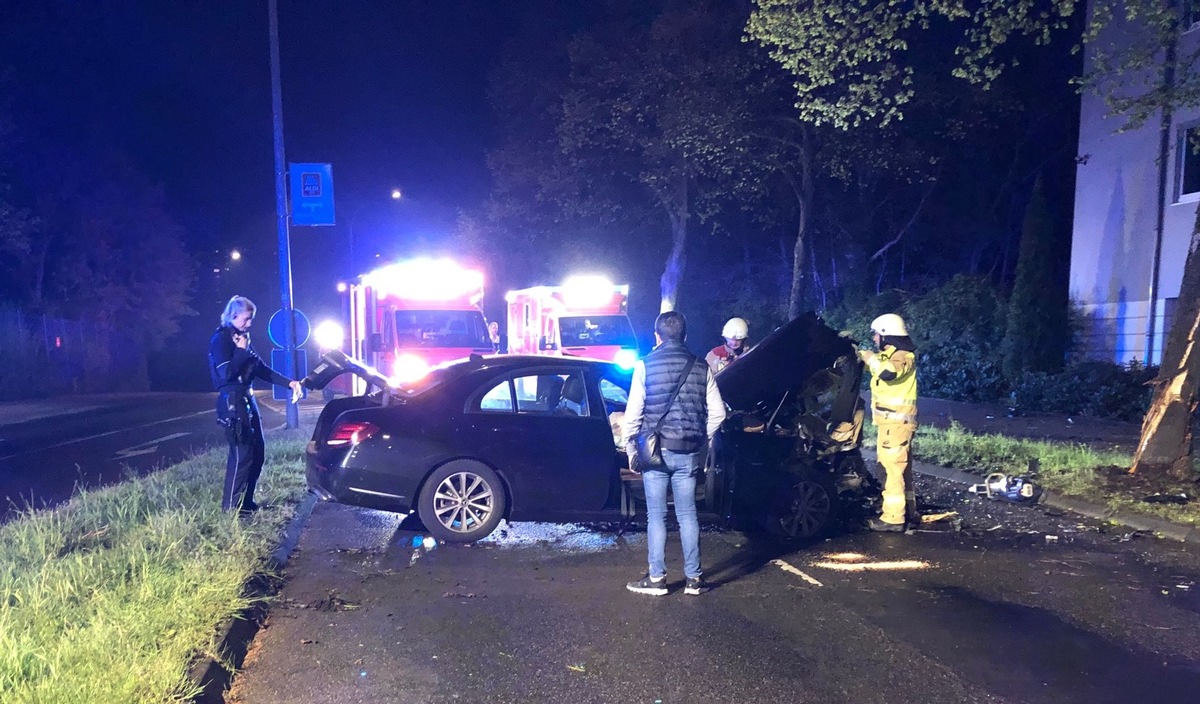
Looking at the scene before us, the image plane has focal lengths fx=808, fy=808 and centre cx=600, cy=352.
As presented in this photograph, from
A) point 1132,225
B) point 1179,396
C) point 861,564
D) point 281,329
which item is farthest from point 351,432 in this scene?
point 1132,225

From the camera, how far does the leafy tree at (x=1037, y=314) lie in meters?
15.5

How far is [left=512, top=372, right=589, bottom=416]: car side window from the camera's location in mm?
6438

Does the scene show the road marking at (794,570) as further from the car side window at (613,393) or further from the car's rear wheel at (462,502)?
the car's rear wheel at (462,502)

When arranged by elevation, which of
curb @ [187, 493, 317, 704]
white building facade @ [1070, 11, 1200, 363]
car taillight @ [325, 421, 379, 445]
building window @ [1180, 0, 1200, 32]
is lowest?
curb @ [187, 493, 317, 704]

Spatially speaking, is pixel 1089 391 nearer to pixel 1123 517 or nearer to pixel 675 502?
pixel 1123 517

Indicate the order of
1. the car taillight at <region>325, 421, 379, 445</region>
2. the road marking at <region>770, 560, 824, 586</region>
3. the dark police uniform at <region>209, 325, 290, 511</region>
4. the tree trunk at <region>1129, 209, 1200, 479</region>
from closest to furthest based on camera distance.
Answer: the road marking at <region>770, 560, 824, 586</region> → the car taillight at <region>325, 421, 379, 445</region> → the dark police uniform at <region>209, 325, 290, 511</region> → the tree trunk at <region>1129, 209, 1200, 479</region>

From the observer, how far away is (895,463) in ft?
21.8

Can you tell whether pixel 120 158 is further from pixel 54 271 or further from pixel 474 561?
pixel 474 561

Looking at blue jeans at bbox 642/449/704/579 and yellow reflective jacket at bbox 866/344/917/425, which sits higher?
yellow reflective jacket at bbox 866/344/917/425

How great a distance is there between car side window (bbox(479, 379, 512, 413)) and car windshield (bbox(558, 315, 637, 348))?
11.1 meters

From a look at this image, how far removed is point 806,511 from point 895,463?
2.80 ft

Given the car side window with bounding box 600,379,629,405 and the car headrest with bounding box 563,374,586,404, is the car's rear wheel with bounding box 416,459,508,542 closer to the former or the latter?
the car headrest with bounding box 563,374,586,404

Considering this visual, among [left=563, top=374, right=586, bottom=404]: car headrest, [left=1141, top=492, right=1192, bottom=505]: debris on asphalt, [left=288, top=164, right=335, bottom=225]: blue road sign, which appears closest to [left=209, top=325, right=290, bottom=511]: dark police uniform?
[left=563, top=374, right=586, bottom=404]: car headrest

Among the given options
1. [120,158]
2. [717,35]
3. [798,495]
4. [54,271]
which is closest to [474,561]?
[798,495]
